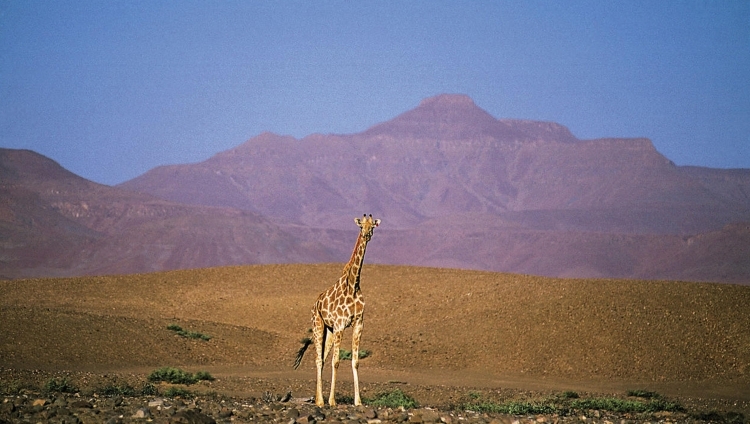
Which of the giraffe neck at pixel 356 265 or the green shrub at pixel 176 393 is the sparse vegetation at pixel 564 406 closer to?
the giraffe neck at pixel 356 265

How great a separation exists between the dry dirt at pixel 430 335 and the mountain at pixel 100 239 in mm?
109578

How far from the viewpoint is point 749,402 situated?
2392cm

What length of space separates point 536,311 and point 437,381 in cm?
819

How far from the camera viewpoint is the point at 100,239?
564 ft

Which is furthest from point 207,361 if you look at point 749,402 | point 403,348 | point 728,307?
point 728,307

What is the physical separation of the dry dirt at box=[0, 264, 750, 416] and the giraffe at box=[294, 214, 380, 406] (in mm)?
3214

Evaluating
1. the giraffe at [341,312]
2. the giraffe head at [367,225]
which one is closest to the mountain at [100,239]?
the giraffe at [341,312]

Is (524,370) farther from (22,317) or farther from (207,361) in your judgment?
(22,317)

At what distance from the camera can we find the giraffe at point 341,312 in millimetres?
17062

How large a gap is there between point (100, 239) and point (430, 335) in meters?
148

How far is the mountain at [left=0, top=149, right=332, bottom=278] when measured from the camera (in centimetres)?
15350

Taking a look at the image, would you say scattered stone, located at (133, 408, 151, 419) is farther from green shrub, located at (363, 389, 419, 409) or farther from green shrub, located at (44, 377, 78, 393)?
green shrub, located at (363, 389, 419, 409)

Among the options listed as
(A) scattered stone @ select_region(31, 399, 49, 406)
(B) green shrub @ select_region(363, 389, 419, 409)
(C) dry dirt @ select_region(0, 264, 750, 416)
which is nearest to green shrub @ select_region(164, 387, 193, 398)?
(C) dry dirt @ select_region(0, 264, 750, 416)

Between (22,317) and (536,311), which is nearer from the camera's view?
(22,317)
